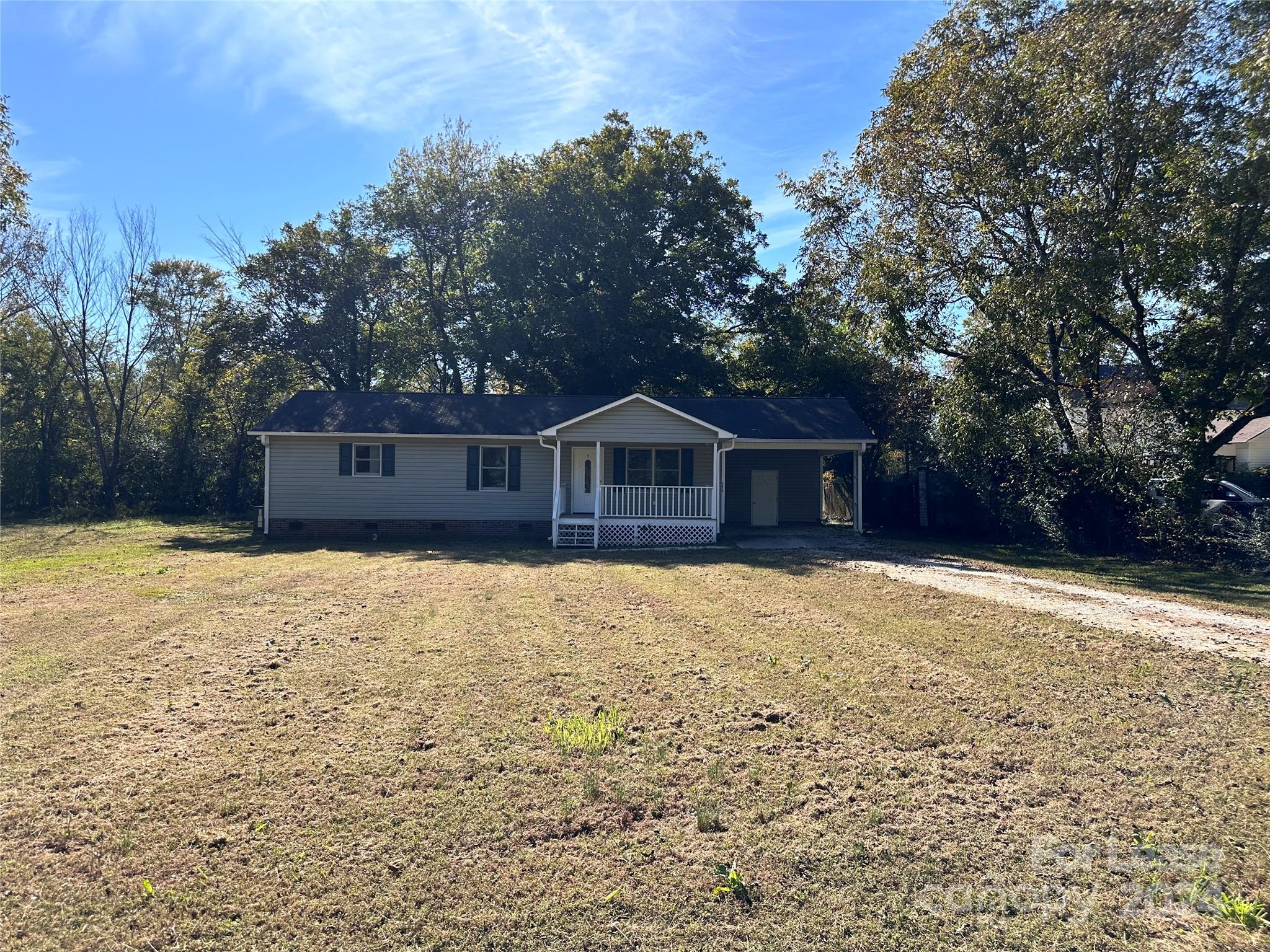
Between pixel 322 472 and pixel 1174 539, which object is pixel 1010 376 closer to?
pixel 1174 539

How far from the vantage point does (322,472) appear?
1867 centimetres

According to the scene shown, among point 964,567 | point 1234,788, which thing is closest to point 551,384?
point 964,567

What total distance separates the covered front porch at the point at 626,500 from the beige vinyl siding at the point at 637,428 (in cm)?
19

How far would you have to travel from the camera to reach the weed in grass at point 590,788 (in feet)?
13.4

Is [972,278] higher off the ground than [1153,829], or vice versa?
[972,278]

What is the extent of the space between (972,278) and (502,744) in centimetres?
1496

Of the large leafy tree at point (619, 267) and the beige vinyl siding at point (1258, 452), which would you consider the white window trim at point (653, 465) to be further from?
the beige vinyl siding at point (1258, 452)

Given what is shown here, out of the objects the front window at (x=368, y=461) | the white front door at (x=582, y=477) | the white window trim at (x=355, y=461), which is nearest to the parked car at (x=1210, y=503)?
the white front door at (x=582, y=477)

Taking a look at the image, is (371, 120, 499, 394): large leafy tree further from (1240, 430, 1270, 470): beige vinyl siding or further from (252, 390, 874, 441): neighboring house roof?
(1240, 430, 1270, 470): beige vinyl siding

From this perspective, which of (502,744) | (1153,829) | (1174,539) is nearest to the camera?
(1153,829)

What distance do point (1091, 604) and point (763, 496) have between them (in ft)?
39.9

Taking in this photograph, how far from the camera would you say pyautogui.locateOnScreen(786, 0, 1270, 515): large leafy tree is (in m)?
12.6

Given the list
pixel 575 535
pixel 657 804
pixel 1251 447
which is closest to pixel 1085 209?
pixel 575 535

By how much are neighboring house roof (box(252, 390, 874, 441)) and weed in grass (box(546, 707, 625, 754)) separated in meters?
13.7
